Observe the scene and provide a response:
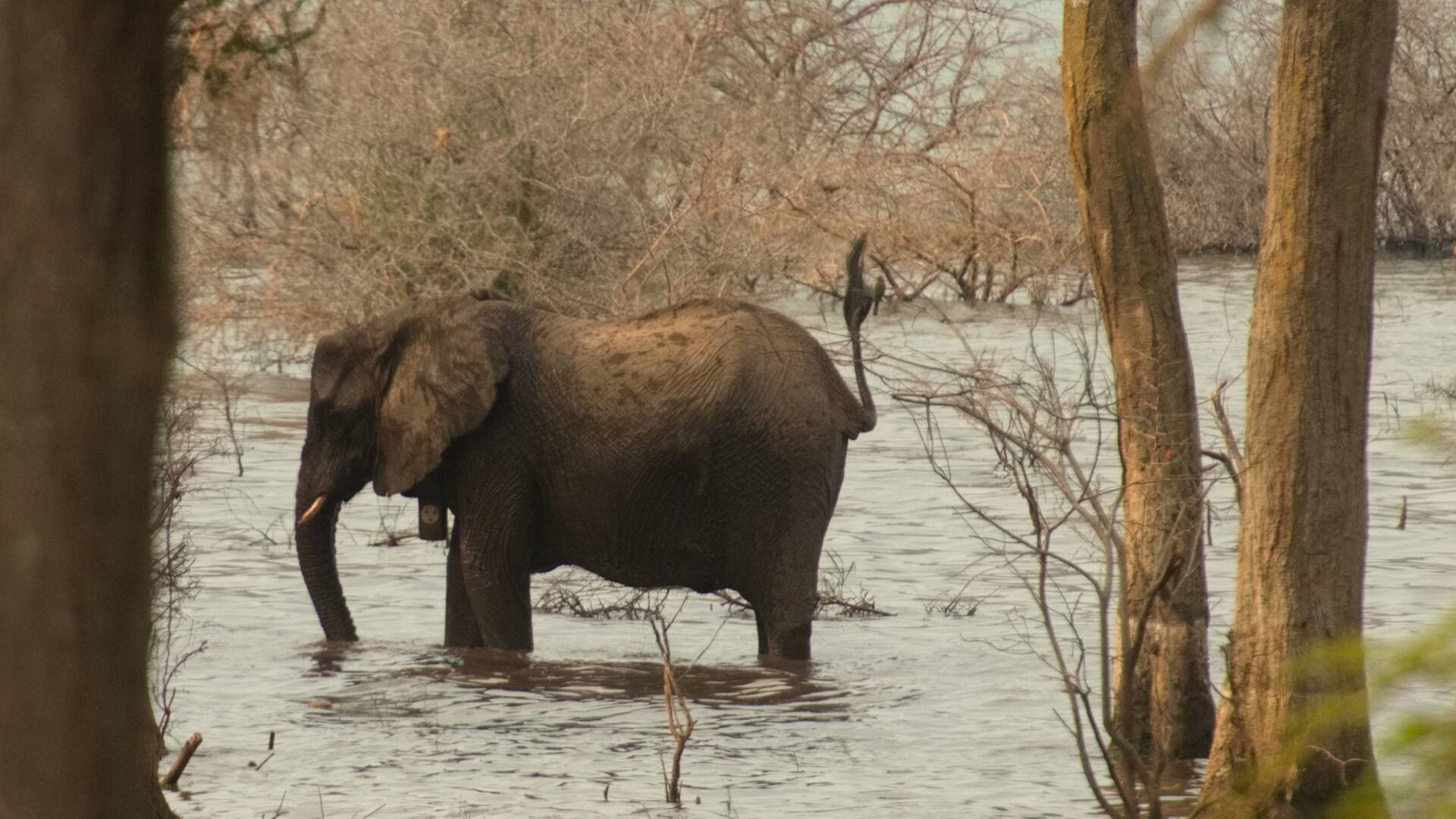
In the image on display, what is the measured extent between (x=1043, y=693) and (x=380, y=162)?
11.2m

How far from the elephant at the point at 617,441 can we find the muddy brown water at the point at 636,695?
0.40 meters

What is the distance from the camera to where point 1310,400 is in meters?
6.38

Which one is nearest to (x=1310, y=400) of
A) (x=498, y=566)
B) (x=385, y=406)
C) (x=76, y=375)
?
(x=76, y=375)

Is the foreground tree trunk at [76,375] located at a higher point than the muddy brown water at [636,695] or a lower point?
higher

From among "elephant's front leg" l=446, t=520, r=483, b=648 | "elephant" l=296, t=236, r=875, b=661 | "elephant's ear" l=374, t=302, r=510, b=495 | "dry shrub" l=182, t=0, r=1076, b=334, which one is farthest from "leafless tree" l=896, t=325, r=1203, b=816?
"dry shrub" l=182, t=0, r=1076, b=334

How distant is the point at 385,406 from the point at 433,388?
0.37m

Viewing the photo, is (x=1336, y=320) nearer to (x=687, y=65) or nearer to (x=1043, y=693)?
(x=1043, y=693)

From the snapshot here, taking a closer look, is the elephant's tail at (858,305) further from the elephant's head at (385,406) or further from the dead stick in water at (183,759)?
the dead stick in water at (183,759)

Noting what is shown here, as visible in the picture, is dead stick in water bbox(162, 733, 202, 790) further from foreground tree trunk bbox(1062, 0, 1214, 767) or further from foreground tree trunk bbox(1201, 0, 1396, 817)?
foreground tree trunk bbox(1201, 0, 1396, 817)

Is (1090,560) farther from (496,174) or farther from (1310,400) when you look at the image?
(496,174)

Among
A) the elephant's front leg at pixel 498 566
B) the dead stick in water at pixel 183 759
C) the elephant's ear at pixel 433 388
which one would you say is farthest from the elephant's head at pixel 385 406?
the dead stick in water at pixel 183 759

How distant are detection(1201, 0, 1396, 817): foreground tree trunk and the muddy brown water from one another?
115cm

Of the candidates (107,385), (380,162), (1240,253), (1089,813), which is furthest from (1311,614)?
(1240,253)

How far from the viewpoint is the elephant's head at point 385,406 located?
9.88m
